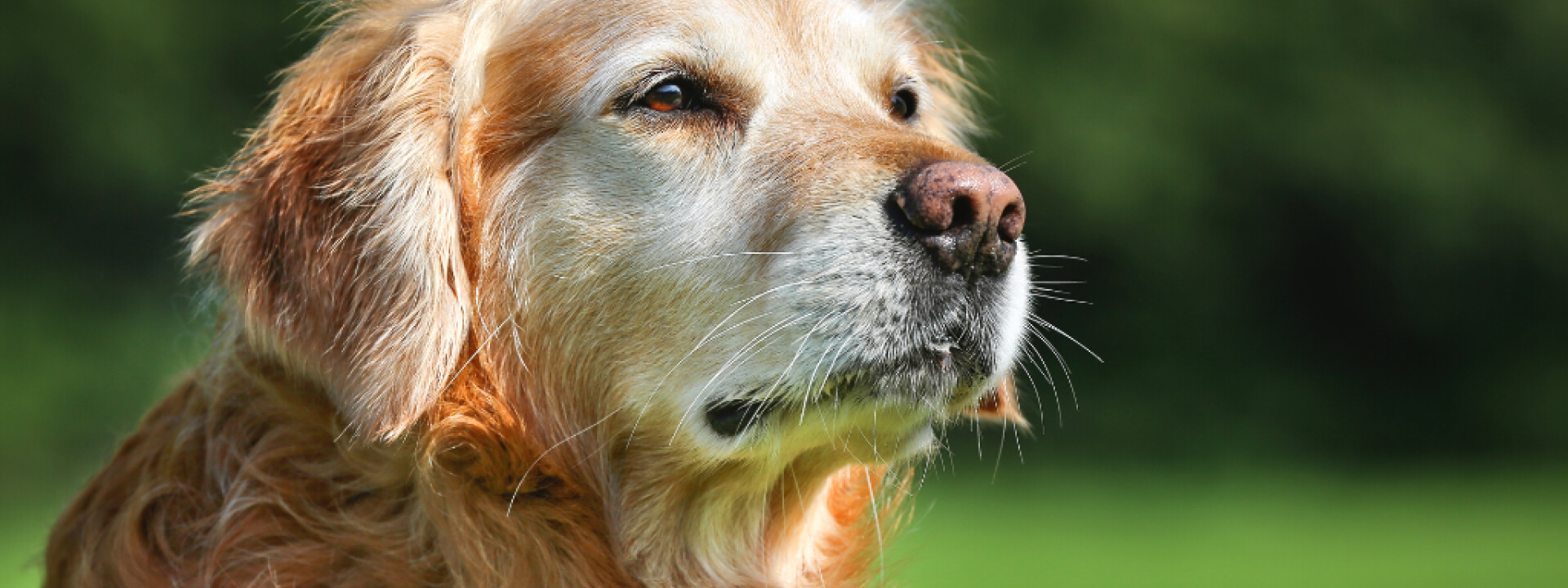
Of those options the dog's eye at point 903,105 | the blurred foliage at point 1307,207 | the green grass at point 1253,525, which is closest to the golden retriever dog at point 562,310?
the dog's eye at point 903,105

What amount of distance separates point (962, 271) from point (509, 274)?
40.4 inches

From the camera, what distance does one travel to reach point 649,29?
10.1ft

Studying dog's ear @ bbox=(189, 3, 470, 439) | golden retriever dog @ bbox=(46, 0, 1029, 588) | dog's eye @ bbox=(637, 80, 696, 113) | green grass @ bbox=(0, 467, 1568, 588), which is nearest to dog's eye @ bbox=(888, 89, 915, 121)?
golden retriever dog @ bbox=(46, 0, 1029, 588)

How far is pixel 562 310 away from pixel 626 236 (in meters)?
0.23

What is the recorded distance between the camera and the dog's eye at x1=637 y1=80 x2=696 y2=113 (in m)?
3.04

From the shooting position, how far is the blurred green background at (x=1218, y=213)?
12.9 meters

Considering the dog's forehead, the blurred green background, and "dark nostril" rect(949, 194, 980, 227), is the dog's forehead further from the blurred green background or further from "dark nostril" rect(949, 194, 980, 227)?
the blurred green background

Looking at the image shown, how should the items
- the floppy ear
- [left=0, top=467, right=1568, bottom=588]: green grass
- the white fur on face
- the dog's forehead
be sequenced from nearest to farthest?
the white fur on face < the dog's forehead < the floppy ear < [left=0, top=467, right=1568, bottom=588]: green grass

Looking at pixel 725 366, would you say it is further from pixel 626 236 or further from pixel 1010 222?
pixel 1010 222

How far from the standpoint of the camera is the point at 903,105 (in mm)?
3709

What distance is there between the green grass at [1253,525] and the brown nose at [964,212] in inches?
207

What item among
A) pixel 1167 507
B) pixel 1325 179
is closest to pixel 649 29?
pixel 1167 507

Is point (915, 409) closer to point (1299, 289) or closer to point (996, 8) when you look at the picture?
point (996, 8)

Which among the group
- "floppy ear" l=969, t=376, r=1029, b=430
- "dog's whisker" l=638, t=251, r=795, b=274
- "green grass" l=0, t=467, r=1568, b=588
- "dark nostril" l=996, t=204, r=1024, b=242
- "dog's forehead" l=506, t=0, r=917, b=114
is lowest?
"green grass" l=0, t=467, r=1568, b=588
